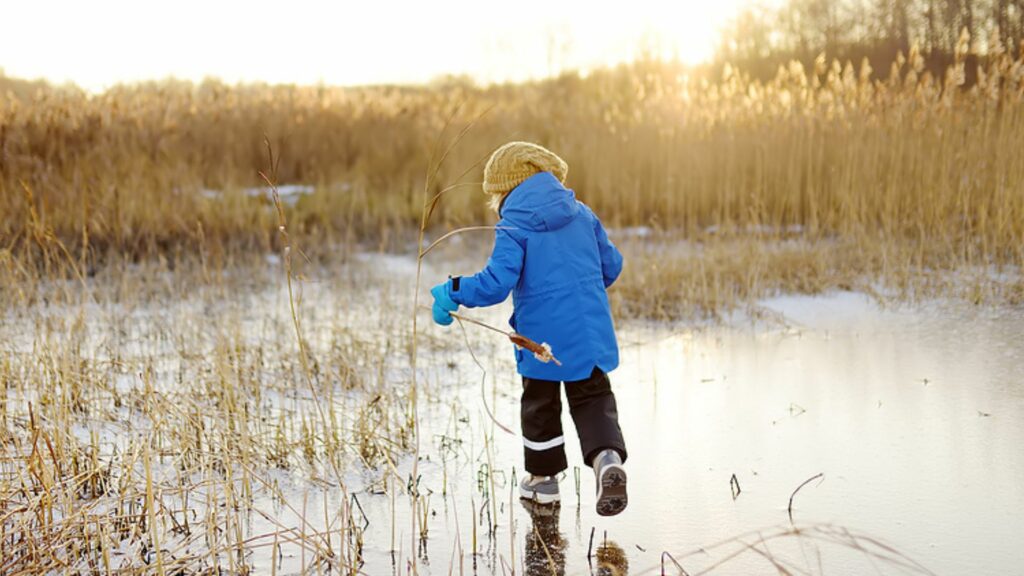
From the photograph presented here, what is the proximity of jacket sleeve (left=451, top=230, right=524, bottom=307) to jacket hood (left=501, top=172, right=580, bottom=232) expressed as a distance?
71mm

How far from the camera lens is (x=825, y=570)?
8.02 feet

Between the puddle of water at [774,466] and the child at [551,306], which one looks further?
the child at [551,306]

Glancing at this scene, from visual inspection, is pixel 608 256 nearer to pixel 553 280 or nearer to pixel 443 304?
pixel 553 280

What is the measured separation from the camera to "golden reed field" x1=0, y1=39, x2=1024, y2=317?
21.3 ft

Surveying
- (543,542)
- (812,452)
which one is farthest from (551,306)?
(812,452)

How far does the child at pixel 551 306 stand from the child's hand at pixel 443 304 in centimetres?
2

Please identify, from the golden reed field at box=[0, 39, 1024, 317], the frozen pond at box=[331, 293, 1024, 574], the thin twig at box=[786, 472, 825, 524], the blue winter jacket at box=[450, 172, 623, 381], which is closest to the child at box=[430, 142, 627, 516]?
the blue winter jacket at box=[450, 172, 623, 381]

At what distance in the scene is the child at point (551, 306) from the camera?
293cm

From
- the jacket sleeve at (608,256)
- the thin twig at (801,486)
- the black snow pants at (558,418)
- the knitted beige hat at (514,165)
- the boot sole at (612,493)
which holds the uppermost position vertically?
the knitted beige hat at (514,165)

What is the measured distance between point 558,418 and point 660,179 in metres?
6.04

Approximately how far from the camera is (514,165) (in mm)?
3051

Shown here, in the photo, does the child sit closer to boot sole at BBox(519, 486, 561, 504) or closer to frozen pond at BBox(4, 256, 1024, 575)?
boot sole at BBox(519, 486, 561, 504)

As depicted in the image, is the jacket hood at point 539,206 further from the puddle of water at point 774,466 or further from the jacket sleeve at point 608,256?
the puddle of water at point 774,466

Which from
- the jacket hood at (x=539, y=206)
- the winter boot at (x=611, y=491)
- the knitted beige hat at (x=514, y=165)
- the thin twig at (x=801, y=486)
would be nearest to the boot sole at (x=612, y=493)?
the winter boot at (x=611, y=491)
